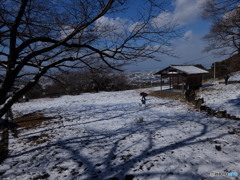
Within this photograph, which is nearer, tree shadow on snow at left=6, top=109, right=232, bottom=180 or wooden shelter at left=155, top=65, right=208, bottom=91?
tree shadow on snow at left=6, top=109, right=232, bottom=180

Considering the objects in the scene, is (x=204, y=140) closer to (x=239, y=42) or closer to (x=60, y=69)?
(x=60, y=69)

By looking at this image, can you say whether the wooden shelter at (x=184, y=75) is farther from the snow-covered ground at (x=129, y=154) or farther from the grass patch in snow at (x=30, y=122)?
the grass patch in snow at (x=30, y=122)

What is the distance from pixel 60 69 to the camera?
4984 millimetres

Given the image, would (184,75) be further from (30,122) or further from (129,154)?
(30,122)

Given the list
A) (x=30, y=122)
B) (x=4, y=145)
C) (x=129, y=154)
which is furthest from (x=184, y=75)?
(x=4, y=145)

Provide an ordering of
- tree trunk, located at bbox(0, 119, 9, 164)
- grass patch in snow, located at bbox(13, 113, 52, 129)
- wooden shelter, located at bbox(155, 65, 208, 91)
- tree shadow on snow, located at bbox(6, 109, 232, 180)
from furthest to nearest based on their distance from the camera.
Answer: wooden shelter, located at bbox(155, 65, 208, 91), grass patch in snow, located at bbox(13, 113, 52, 129), tree trunk, located at bbox(0, 119, 9, 164), tree shadow on snow, located at bbox(6, 109, 232, 180)

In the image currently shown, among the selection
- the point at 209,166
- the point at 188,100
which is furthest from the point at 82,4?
the point at 188,100

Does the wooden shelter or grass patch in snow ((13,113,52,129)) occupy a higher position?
the wooden shelter

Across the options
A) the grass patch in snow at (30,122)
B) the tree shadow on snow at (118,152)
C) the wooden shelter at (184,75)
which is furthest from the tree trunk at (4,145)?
the wooden shelter at (184,75)

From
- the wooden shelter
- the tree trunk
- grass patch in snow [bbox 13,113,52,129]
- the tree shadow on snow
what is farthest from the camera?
the wooden shelter

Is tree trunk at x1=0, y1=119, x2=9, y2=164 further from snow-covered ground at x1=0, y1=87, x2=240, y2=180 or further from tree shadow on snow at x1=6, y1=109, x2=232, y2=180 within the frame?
tree shadow on snow at x1=6, y1=109, x2=232, y2=180

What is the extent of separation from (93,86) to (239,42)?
64.2 feet

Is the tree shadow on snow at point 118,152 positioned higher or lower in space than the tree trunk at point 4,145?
higher

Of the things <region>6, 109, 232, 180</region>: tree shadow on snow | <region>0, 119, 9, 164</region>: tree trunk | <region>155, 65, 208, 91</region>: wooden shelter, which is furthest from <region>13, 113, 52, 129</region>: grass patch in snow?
<region>155, 65, 208, 91</region>: wooden shelter
